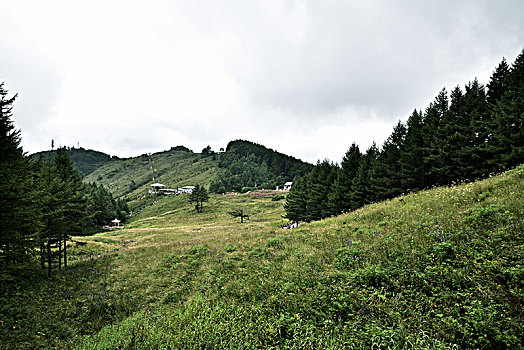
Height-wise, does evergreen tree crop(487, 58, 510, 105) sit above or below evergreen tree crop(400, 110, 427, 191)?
above

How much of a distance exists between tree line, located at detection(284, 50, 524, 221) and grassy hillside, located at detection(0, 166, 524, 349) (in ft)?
55.1

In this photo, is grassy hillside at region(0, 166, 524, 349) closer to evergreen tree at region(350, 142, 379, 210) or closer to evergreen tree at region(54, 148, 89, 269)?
evergreen tree at region(54, 148, 89, 269)

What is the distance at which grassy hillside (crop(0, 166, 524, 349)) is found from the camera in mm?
4305

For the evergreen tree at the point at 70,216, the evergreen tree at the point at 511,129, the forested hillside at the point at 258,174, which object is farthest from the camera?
the forested hillside at the point at 258,174

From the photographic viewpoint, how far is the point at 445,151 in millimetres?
26391

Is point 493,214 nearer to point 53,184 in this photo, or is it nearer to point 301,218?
point 53,184

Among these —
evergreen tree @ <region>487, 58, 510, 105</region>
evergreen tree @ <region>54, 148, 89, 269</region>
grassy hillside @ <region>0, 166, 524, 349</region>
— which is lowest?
grassy hillside @ <region>0, 166, 524, 349</region>

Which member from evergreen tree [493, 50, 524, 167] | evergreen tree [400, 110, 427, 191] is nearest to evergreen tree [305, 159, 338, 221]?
evergreen tree [400, 110, 427, 191]

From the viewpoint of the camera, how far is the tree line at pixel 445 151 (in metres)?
20.9

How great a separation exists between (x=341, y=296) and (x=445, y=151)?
30.3 metres

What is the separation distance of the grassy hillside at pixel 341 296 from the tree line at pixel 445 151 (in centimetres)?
1681

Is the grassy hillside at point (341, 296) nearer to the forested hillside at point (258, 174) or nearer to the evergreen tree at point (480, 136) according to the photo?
the evergreen tree at point (480, 136)

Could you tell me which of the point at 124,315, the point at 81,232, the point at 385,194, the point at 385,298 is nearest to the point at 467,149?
the point at 385,194

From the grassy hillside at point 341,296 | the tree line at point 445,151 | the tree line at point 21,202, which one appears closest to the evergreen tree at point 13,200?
the tree line at point 21,202
